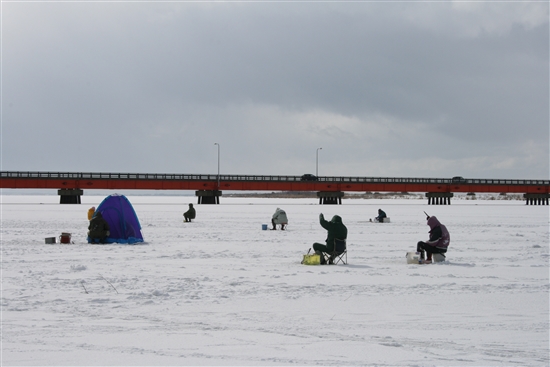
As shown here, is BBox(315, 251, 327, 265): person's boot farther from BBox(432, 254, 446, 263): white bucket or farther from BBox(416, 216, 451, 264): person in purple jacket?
BBox(432, 254, 446, 263): white bucket

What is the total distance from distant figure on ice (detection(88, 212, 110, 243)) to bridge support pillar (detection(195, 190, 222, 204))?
53.1 m

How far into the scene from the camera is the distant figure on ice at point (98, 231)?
18.4m

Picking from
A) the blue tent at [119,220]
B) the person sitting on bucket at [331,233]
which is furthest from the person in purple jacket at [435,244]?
the blue tent at [119,220]

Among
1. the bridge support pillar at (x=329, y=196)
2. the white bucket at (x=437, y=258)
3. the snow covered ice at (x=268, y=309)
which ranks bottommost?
the snow covered ice at (x=268, y=309)

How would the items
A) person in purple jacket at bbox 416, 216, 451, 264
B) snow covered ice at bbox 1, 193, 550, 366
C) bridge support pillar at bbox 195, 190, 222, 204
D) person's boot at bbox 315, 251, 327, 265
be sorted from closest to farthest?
snow covered ice at bbox 1, 193, 550, 366 < person's boot at bbox 315, 251, 327, 265 < person in purple jacket at bbox 416, 216, 451, 264 < bridge support pillar at bbox 195, 190, 222, 204

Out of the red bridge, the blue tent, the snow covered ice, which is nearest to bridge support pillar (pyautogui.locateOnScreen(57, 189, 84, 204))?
the red bridge

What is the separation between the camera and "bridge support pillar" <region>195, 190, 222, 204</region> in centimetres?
7225

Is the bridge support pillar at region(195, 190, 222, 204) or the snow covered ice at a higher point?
the bridge support pillar at region(195, 190, 222, 204)

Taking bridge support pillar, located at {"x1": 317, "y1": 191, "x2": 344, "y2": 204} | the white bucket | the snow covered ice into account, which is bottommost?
the snow covered ice

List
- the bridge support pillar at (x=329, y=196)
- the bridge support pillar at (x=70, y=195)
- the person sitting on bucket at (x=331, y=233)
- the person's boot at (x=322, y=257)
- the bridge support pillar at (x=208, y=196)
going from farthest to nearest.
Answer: the bridge support pillar at (x=329, y=196) → the bridge support pillar at (x=208, y=196) → the bridge support pillar at (x=70, y=195) → the person's boot at (x=322, y=257) → the person sitting on bucket at (x=331, y=233)

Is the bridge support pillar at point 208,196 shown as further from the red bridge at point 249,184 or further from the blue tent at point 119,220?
the blue tent at point 119,220

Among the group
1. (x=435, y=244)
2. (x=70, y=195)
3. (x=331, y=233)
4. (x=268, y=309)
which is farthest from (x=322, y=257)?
(x=70, y=195)

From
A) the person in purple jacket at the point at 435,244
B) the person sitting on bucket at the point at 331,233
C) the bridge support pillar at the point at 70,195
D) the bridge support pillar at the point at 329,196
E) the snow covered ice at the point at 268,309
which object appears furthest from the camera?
the bridge support pillar at the point at 329,196

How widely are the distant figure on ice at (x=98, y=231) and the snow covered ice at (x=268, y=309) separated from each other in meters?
2.22
